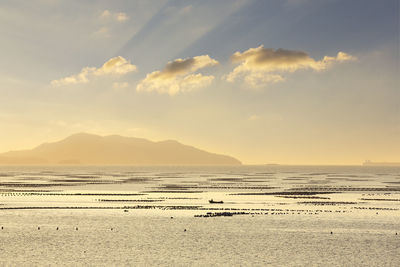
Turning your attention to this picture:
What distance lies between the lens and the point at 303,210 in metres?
45.0

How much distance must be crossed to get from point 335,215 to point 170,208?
48.0 feet

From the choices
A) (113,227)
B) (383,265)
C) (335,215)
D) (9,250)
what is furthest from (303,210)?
(9,250)

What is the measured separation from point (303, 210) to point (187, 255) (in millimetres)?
23197

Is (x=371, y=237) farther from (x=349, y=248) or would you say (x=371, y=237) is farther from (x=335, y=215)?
(x=335, y=215)

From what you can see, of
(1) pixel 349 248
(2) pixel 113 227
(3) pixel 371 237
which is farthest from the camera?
(2) pixel 113 227

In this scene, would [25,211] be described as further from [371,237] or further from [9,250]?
[371,237]

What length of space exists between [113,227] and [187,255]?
10747mm

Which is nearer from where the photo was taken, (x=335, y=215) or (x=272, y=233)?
(x=272, y=233)

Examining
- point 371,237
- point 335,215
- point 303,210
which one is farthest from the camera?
point 303,210

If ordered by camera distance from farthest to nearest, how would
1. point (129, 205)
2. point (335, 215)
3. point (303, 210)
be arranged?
point (129, 205) → point (303, 210) → point (335, 215)

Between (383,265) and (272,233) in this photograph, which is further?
(272,233)

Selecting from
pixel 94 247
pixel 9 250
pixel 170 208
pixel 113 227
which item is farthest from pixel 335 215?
pixel 9 250

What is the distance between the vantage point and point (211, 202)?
52.6m

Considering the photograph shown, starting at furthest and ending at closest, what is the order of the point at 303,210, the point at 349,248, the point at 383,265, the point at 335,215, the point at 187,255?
the point at 303,210
the point at 335,215
the point at 349,248
the point at 187,255
the point at 383,265
